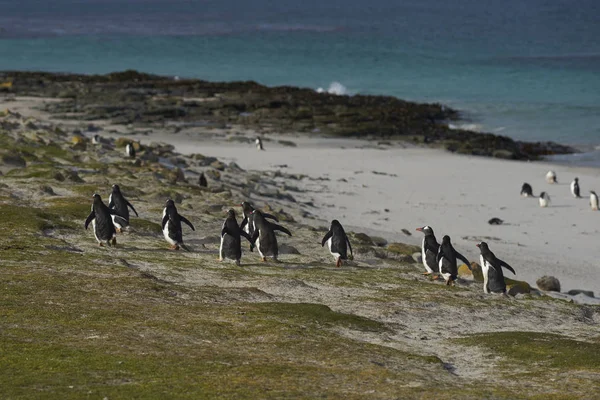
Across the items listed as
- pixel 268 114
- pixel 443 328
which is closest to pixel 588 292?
pixel 443 328

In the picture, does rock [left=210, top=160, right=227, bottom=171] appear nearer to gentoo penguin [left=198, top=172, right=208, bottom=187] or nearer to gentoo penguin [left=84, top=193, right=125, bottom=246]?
gentoo penguin [left=198, top=172, right=208, bottom=187]

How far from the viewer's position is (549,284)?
82.0 feet

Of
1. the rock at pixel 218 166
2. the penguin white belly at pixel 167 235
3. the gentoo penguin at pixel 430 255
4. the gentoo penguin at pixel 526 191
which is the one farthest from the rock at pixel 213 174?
the gentoo penguin at pixel 430 255

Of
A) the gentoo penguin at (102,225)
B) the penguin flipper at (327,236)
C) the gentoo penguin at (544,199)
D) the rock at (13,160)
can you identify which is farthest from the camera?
the gentoo penguin at (544,199)

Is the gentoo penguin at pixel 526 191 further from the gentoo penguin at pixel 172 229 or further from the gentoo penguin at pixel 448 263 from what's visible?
the gentoo penguin at pixel 172 229

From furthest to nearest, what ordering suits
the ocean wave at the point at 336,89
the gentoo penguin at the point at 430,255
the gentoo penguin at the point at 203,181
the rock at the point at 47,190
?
the ocean wave at the point at 336,89 < the gentoo penguin at the point at 203,181 < the rock at the point at 47,190 < the gentoo penguin at the point at 430,255

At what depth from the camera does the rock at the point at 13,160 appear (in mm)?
33000

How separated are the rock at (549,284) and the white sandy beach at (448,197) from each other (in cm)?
99

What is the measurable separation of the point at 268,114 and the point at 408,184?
25.5m

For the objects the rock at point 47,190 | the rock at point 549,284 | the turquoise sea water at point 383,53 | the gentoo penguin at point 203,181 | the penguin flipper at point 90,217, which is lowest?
the rock at point 549,284

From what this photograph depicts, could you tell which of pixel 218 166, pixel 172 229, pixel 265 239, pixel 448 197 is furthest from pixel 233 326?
pixel 218 166

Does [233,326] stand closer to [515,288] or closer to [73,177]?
[515,288]

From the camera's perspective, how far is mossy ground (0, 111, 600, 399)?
1270 cm

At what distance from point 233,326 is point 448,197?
26057 mm
